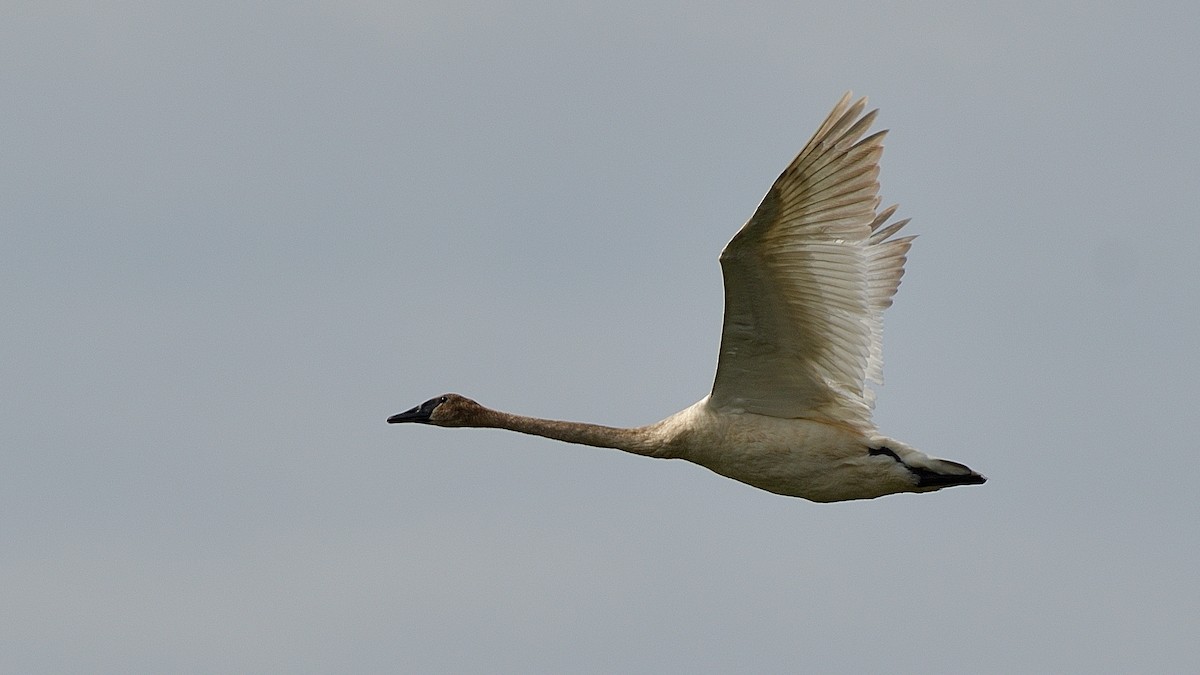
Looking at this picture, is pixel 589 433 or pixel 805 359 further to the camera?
pixel 589 433

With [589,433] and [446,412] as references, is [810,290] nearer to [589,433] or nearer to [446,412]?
[589,433]

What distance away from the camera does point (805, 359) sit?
17625 mm

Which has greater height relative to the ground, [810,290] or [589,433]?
[810,290]

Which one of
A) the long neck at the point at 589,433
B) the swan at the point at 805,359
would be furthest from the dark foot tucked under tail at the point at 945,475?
the long neck at the point at 589,433

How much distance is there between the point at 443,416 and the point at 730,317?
4310 mm

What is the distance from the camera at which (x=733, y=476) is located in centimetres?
1812

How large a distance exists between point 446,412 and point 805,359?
4.35m

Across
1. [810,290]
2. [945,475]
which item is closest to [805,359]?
[810,290]

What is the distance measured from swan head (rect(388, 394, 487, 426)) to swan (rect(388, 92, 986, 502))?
1207 millimetres

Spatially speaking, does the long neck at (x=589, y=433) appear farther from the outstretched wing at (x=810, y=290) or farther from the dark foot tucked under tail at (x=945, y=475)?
the dark foot tucked under tail at (x=945, y=475)

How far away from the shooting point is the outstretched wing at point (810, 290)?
16.3 metres

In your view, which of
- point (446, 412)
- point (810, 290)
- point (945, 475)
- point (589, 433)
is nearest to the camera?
point (810, 290)

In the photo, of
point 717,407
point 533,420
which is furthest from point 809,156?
point 533,420

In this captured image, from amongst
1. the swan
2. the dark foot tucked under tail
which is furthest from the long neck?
the dark foot tucked under tail
